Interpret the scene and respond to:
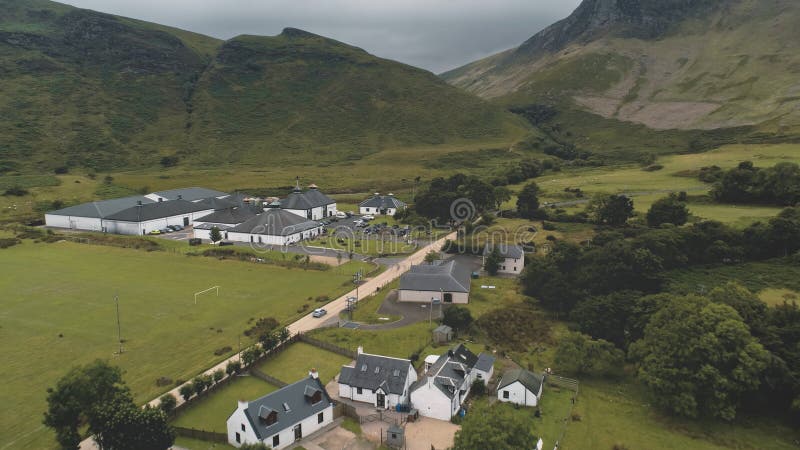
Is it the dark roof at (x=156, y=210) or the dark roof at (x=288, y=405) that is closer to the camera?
the dark roof at (x=288, y=405)

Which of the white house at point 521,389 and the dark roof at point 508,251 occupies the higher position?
the dark roof at point 508,251

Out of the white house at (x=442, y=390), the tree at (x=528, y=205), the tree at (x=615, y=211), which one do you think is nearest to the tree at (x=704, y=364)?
the white house at (x=442, y=390)

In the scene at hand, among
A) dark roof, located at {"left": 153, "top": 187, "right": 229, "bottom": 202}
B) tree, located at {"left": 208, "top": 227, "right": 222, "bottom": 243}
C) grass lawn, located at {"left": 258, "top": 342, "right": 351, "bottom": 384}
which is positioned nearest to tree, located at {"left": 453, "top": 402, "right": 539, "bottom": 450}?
grass lawn, located at {"left": 258, "top": 342, "right": 351, "bottom": 384}

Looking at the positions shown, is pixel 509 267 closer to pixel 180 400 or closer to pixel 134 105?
pixel 180 400

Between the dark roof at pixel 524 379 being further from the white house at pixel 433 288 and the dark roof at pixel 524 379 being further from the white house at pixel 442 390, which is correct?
the white house at pixel 433 288

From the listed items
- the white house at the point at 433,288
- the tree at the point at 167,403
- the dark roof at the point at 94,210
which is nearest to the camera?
the tree at the point at 167,403

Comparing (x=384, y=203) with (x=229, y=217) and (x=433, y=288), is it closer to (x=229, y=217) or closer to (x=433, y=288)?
(x=229, y=217)

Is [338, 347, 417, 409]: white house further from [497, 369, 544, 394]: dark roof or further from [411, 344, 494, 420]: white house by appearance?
[497, 369, 544, 394]: dark roof
